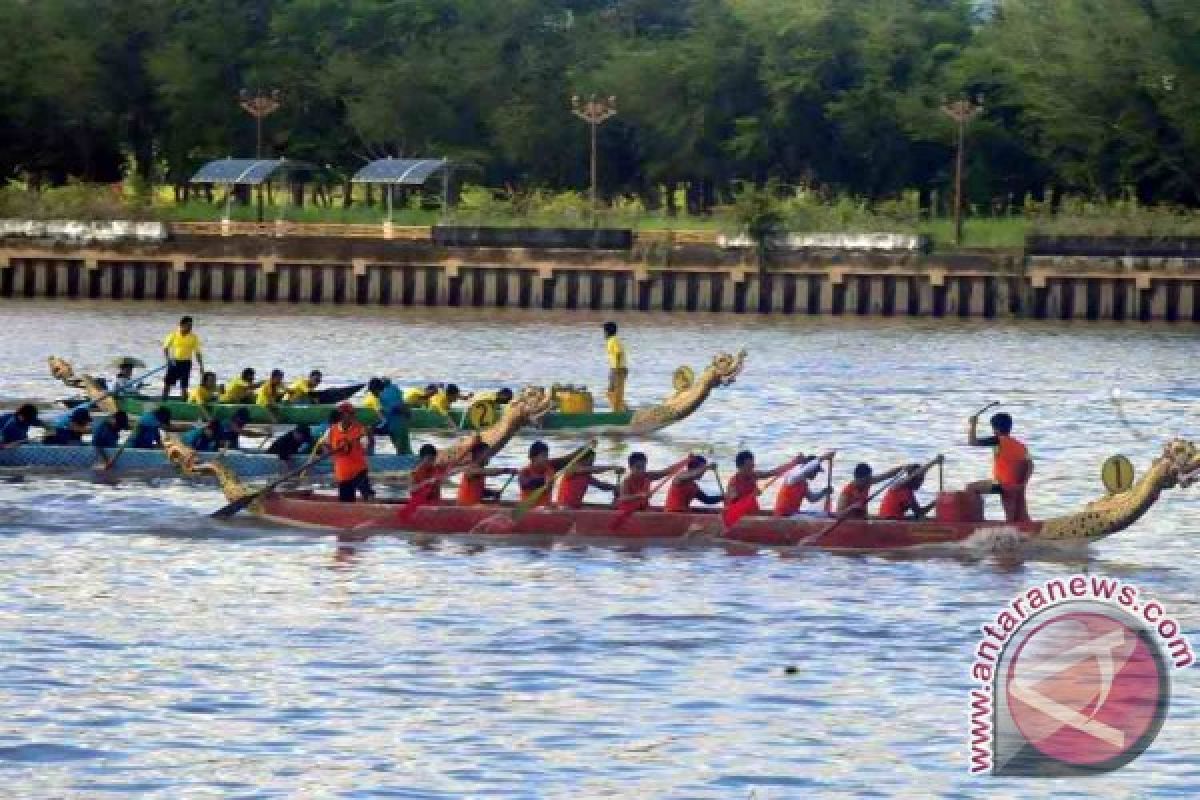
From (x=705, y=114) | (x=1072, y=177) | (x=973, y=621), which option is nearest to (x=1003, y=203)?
(x=1072, y=177)

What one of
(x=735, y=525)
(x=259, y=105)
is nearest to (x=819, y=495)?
(x=735, y=525)

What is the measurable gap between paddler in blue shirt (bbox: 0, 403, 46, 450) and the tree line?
2559 inches

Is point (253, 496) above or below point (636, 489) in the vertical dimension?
below

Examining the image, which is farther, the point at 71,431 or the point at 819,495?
the point at 71,431

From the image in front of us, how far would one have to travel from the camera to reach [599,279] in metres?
94.1

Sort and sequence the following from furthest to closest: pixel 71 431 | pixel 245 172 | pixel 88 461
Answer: pixel 245 172 → pixel 71 431 → pixel 88 461

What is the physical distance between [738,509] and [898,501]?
2.10m

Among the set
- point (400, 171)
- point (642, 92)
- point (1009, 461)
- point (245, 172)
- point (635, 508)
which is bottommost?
point (635, 508)

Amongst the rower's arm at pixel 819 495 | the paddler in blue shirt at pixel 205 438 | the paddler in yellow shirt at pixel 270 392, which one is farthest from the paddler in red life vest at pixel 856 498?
the paddler in yellow shirt at pixel 270 392

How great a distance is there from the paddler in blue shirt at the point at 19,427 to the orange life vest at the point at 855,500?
14.5 m

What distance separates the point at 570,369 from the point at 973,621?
41512 millimetres

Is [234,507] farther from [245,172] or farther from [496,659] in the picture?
[245,172]

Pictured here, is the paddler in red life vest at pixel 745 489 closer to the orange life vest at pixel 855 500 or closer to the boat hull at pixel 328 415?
the orange life vest at pixel 855 500

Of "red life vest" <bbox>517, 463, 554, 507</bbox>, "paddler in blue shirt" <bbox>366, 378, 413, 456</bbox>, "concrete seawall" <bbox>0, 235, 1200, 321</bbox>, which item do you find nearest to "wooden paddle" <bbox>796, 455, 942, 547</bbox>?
"red life vest" <bbox>517, 463, 554, 507</bbox>
